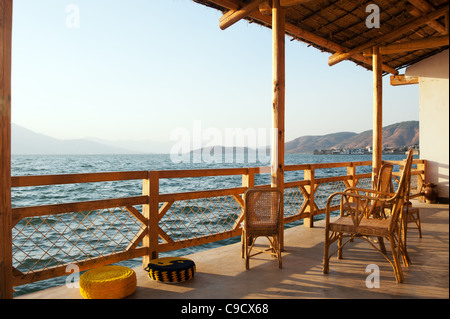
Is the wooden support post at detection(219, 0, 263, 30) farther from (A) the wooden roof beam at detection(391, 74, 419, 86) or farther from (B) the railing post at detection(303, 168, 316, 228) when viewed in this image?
(A) the wooden roof beam at detection(391, 74, 419, 86)

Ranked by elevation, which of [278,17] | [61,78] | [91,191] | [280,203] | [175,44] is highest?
[175,44]

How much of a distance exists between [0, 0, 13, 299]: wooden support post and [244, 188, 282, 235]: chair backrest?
1868mm

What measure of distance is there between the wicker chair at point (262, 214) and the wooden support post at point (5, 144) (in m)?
1.86

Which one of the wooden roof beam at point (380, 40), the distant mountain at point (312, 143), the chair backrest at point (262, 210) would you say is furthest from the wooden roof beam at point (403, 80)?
the distant mountain at point (312, 143)

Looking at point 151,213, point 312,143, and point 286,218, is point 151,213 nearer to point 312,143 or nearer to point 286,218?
point 286,218

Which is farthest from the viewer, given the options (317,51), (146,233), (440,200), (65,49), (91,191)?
(65,49)

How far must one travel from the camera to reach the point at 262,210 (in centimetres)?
329

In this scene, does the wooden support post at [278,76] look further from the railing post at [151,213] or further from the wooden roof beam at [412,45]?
the wooden roof beam at [412,45]

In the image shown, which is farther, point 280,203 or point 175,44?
point 175,44

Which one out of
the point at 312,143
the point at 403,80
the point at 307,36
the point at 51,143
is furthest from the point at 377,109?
the point at 312,143

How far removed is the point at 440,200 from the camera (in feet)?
23.7
